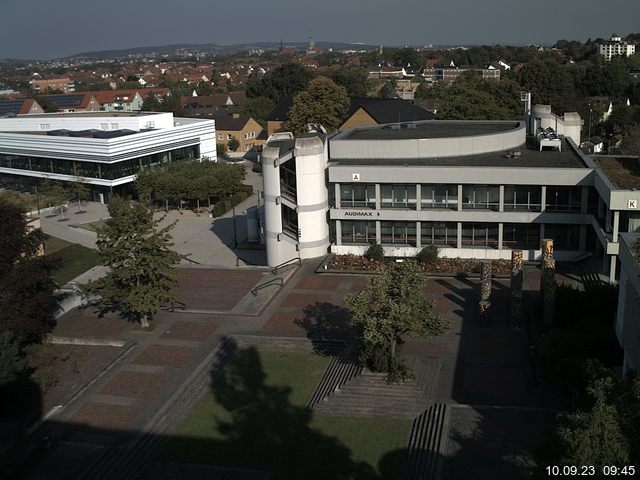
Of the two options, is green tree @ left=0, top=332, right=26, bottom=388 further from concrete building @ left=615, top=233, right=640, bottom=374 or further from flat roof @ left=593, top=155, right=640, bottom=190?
flat roof @ left=593, top=155, right=640, bottom=190

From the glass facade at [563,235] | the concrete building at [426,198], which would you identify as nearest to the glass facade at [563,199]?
the concrete building at [426,198]

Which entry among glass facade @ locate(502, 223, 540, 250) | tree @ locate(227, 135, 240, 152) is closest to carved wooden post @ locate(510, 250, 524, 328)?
glass facade @ locate(502, 223, 540, 250)

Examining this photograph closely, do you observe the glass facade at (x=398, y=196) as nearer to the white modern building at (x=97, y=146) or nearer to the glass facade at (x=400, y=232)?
the glass facade at (x=400, y=232)

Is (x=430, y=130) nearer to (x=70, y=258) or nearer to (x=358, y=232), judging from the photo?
(x=358, y=232)

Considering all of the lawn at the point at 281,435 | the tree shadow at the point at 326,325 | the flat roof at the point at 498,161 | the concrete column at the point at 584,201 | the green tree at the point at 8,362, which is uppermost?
the flat roof at the point at 498,161

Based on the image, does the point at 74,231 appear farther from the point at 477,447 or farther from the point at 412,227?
the point at 477,447
